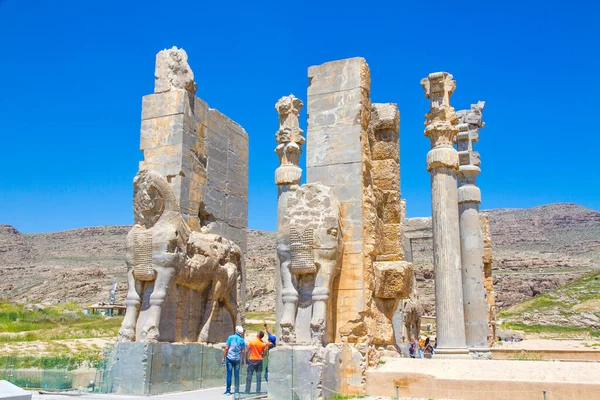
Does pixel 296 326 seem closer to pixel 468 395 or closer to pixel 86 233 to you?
pixel 468 395

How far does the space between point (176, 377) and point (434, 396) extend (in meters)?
4.25

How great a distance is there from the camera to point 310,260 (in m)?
8.15

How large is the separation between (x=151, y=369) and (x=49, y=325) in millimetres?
15785

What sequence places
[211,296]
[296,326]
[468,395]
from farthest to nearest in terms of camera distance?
[211,296] < [296,326] < [468,395]

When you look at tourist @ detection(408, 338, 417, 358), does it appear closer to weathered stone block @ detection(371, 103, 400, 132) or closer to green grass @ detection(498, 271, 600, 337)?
weathered stone block @ detection(371, 103, 400, 132)

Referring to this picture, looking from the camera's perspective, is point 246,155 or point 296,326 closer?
point 296,326

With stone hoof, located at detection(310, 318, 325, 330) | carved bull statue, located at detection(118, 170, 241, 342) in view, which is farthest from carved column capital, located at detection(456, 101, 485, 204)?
stone hoof, located at detection(310, 318, 325, 330)

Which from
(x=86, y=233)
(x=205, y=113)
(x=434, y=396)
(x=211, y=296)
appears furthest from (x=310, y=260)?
(x=86, y=233)

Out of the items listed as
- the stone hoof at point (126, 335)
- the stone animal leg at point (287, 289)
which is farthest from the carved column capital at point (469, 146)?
the stone hoof at point (126, 335)

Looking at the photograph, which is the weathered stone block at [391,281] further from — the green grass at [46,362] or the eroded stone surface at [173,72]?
the eroded stone surface at [173,72]

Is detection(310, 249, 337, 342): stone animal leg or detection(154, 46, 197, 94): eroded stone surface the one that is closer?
detection(310, 249, 337, 342): stone animal leg

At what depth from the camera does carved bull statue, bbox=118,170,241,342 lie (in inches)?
384

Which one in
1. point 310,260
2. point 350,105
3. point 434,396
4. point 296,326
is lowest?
point 434,396

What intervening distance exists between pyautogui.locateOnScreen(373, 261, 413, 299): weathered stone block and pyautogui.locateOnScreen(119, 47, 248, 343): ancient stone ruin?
326 centimetres
